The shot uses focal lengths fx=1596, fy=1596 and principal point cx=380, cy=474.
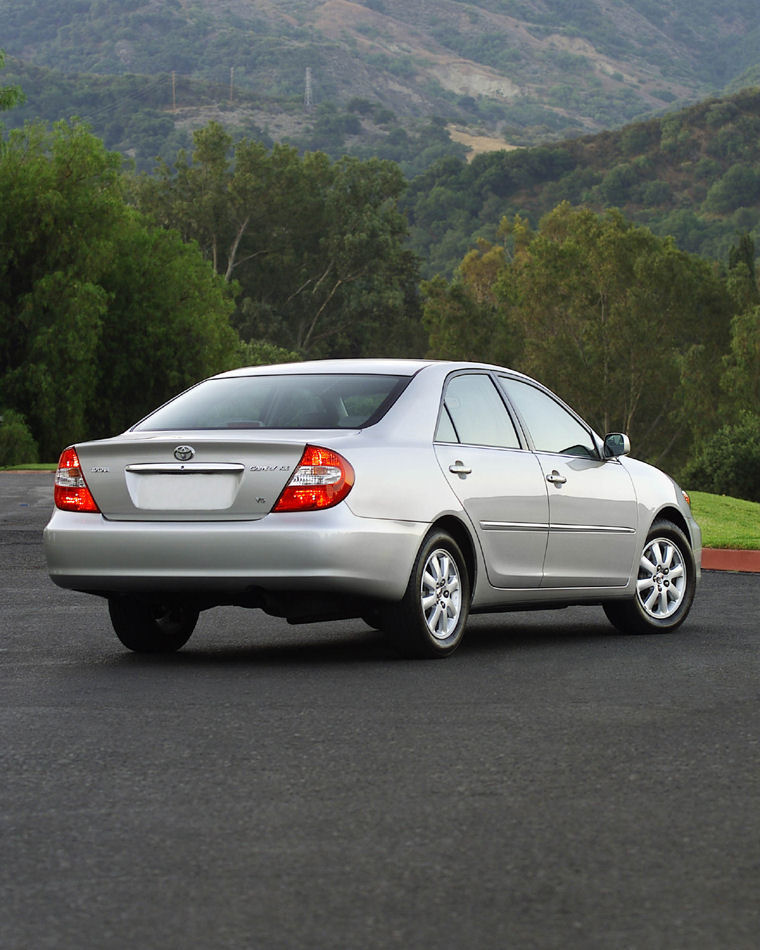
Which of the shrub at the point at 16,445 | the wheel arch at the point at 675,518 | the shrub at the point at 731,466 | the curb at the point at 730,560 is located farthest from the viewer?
the shrub at the point at 731,466

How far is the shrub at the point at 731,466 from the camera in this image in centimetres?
4806

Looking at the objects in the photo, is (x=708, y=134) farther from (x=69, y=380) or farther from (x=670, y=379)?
(x=69, y=380)

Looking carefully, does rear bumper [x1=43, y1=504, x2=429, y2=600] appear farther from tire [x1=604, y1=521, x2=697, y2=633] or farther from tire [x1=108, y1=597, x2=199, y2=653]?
tire [x1=604, y1=521, x2=697, y2=633]

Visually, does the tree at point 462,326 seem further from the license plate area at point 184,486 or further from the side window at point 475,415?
the license plate area at point 184,486

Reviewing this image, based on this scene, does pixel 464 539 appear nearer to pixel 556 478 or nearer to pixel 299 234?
pixel 556 478

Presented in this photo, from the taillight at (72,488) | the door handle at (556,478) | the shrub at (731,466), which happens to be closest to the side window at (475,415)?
the door handle at (556,478)

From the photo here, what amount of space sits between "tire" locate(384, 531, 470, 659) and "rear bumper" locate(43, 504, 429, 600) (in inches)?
5.1

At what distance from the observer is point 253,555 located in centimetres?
812

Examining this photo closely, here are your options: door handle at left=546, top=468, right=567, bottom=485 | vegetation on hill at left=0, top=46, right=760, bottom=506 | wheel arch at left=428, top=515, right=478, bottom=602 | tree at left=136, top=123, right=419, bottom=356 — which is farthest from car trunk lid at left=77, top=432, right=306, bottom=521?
tree at left=136, top=123, right=419, bottom=356

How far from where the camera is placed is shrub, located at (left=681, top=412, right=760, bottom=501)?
48062mm

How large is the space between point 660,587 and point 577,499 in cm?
104

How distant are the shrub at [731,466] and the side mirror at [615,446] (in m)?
38.7

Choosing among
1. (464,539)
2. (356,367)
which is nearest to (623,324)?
(356,367)

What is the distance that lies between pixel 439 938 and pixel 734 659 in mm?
5384
